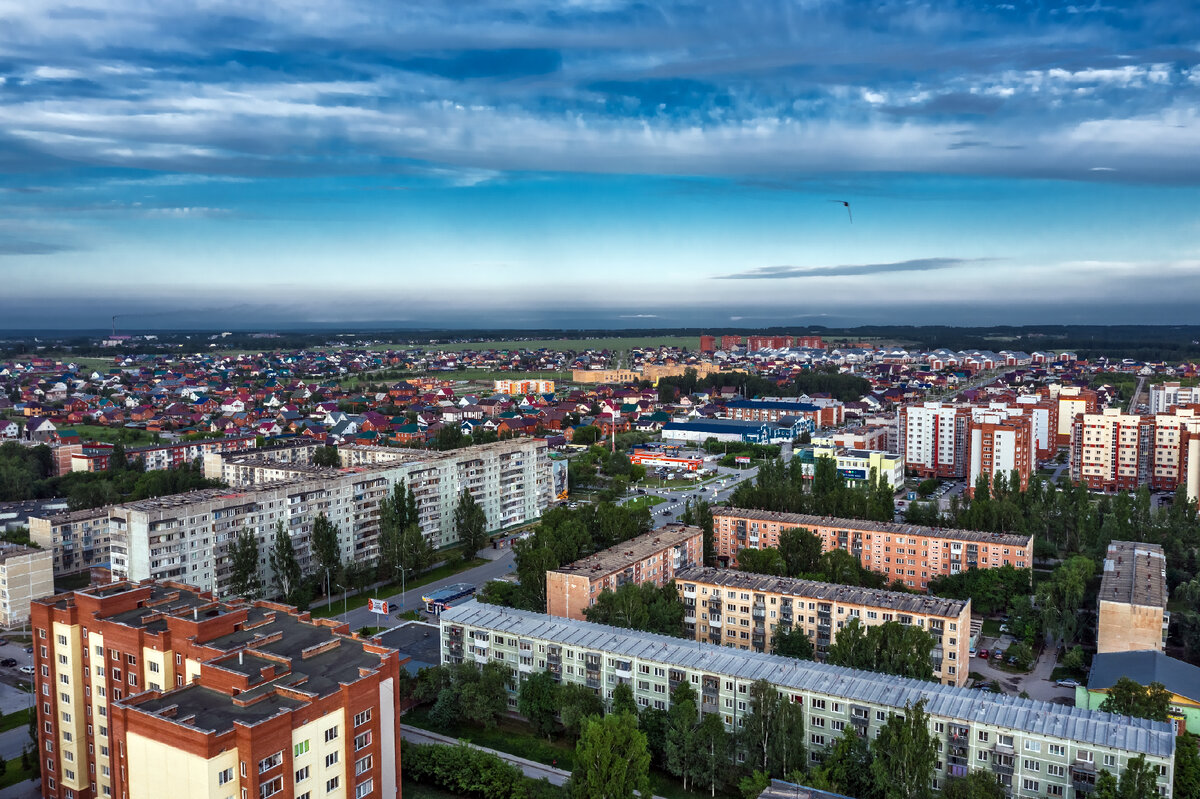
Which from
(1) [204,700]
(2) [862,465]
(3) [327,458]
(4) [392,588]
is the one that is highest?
(1) [204,700]

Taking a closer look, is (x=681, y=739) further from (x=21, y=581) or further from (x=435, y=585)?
(x=21, y=581)

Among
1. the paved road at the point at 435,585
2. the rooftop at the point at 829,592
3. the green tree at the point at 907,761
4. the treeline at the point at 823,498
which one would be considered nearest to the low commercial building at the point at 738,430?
the treeline at the point at 823,498

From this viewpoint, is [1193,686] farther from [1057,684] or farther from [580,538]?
[580,538]

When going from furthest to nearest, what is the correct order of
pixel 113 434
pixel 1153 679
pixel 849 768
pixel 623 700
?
pixel 113 434, pixel 1153 679, pixel 623 700, pixel 849 768

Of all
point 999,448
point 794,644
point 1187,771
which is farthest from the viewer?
point 999,448

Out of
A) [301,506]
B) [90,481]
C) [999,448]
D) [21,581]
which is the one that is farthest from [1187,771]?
[90,481]
